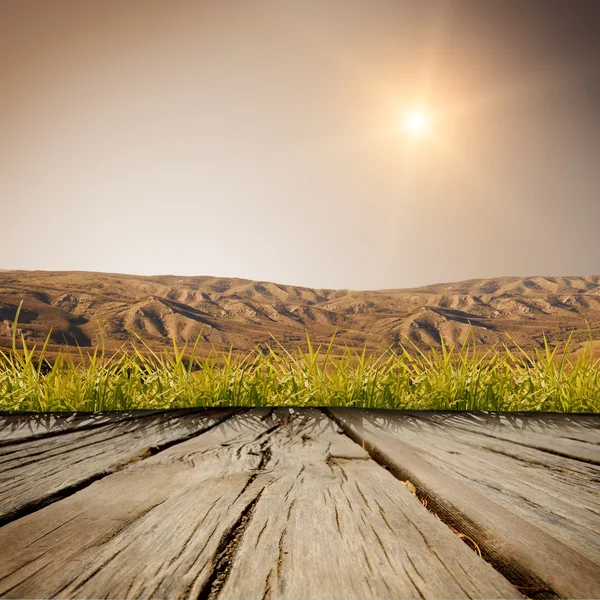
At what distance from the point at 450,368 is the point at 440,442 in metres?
1.23

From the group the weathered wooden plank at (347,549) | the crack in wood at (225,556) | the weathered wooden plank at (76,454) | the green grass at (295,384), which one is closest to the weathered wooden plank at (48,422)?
the weathered wooden plank at (76,454)

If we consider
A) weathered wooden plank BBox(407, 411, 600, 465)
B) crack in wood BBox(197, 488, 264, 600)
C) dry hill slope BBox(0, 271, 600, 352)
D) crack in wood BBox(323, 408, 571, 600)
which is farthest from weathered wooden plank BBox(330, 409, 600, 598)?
dry hill slope BBox(0, 271, 600, 352)

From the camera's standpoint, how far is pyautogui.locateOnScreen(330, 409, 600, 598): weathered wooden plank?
64 centimetres

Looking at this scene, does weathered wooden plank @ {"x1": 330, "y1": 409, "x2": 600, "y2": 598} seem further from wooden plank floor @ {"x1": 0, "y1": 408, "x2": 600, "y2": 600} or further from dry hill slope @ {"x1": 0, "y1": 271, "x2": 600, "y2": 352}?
dry hill slope @ {"x1": 0, "y1": 271, "x2": 600, "y2": 352}

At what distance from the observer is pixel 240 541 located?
2.29 feet

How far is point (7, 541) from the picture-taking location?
0.70 m

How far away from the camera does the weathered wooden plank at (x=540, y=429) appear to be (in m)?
1.54

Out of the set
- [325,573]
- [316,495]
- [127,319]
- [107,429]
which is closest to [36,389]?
[107,429]

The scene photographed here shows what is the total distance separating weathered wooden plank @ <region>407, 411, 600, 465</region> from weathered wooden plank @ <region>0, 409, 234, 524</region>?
1.24 metres

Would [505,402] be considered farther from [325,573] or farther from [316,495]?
[325,573]

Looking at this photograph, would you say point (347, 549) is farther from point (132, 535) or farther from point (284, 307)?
point (284, 307)

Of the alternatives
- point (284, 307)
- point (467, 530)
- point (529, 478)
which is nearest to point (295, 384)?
point (529, 478)

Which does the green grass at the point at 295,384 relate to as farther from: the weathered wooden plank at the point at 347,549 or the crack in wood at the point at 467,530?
the weathered wooden plank at the point at 347,549

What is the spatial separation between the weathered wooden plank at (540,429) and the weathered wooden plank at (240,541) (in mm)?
881
